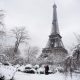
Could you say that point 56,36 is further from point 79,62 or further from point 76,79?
point 79,62

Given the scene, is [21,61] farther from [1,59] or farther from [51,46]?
[1,59]

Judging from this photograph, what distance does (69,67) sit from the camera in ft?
33.4

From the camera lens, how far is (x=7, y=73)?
544 inches

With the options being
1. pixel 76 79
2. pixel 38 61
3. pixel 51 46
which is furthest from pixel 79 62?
pixel 51 46

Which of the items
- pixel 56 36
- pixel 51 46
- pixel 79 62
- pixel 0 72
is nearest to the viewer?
pixel 79 62

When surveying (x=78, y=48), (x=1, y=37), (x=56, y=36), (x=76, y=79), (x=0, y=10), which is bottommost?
(x=76, y=79)

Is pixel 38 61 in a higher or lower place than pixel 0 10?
lower

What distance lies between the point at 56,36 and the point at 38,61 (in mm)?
15207

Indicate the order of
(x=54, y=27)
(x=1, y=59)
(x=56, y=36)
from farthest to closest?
(x=54, y=27)
(x=56, y=36)
(x=1, y=59)

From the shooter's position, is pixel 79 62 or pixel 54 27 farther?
pixel 54 27

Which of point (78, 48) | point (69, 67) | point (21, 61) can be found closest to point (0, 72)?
point (69, 67)

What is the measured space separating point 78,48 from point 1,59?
864 centimetres

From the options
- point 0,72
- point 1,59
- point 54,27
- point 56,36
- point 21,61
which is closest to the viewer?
point 0,72

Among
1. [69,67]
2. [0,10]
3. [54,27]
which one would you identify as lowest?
[69,67]
